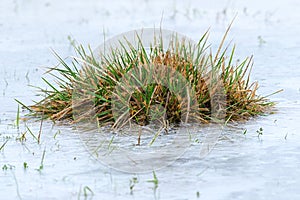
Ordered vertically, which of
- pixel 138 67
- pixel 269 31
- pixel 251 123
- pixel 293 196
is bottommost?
pixel 293 196

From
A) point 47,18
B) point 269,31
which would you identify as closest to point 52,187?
point 269,31

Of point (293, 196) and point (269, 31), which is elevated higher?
point (269, 31)

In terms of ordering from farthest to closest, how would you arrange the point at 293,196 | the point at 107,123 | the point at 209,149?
the point at 107,123
the point at 209,149
the point at 293,196


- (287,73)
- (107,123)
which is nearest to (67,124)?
(107,123)

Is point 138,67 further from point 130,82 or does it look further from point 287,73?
point 287,73

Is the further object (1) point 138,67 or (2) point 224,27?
(2) point 224,27

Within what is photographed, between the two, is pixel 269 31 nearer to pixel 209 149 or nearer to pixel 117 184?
pixel 209 149

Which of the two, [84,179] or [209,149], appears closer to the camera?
[84,179]

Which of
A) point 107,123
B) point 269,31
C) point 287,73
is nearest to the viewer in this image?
point 107,123

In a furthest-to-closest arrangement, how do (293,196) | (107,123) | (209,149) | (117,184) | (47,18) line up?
(47,18) → (107,123) → (209,149) → (117,184) → (293,196)
